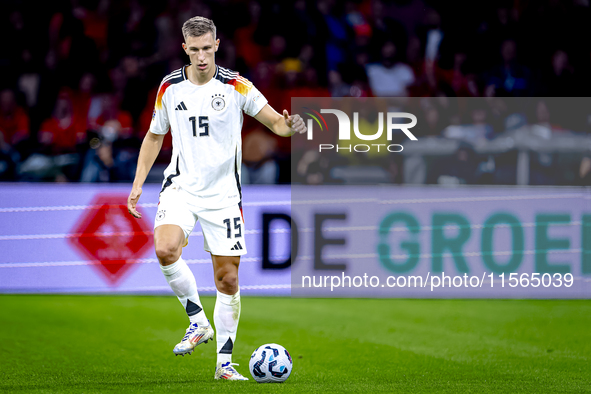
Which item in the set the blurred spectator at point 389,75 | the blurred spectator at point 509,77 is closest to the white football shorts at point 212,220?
the blurred spectator at point 389,75

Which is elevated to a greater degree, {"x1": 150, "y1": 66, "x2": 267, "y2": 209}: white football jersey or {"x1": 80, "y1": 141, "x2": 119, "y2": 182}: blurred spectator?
{"x1": 150, "y1": 66, "x2": 267, "y2": 209}: white football jersey

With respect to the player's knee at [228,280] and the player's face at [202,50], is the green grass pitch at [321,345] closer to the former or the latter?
the player's knee at [228,280]

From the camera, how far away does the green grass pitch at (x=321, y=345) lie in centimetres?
466

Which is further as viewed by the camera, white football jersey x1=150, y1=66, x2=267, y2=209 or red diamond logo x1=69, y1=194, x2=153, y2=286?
red diamond logo x1=69, y1=194, x2=153, y2=286

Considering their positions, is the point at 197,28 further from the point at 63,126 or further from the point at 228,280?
the point at 63,126

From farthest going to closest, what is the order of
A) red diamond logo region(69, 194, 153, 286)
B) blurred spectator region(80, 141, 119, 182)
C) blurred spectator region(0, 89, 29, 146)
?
blurred spectator region(0, 89, 29, 146), blurred spectator region(80, 141, 119, 182), red diamond logo region(69, 194, 153, 286)

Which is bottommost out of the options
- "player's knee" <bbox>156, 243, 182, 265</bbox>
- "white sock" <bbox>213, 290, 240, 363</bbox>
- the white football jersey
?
"white sock" <bbox>213, 290, 240, 363</bbox>

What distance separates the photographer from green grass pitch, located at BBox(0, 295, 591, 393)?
4660mm

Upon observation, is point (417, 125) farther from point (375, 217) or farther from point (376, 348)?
point (376, 348)

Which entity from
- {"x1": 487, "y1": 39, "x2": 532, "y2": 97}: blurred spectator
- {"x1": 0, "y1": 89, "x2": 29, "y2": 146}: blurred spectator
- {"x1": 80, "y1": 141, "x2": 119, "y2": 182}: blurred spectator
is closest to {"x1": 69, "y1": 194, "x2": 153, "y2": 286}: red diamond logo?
{"x1": 80, "y1": 141, "x2": 119, "y2": 182}: blurred spectator

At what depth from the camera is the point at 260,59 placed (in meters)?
10.8

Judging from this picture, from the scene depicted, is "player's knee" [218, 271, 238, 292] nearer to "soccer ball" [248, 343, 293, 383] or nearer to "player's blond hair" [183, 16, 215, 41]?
"soccer ball" [248, 343, 293, 383]

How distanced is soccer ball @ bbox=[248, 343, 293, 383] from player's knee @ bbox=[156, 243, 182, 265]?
29.5 inches

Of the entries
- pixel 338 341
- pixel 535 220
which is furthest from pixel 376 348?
pixel 535 220
